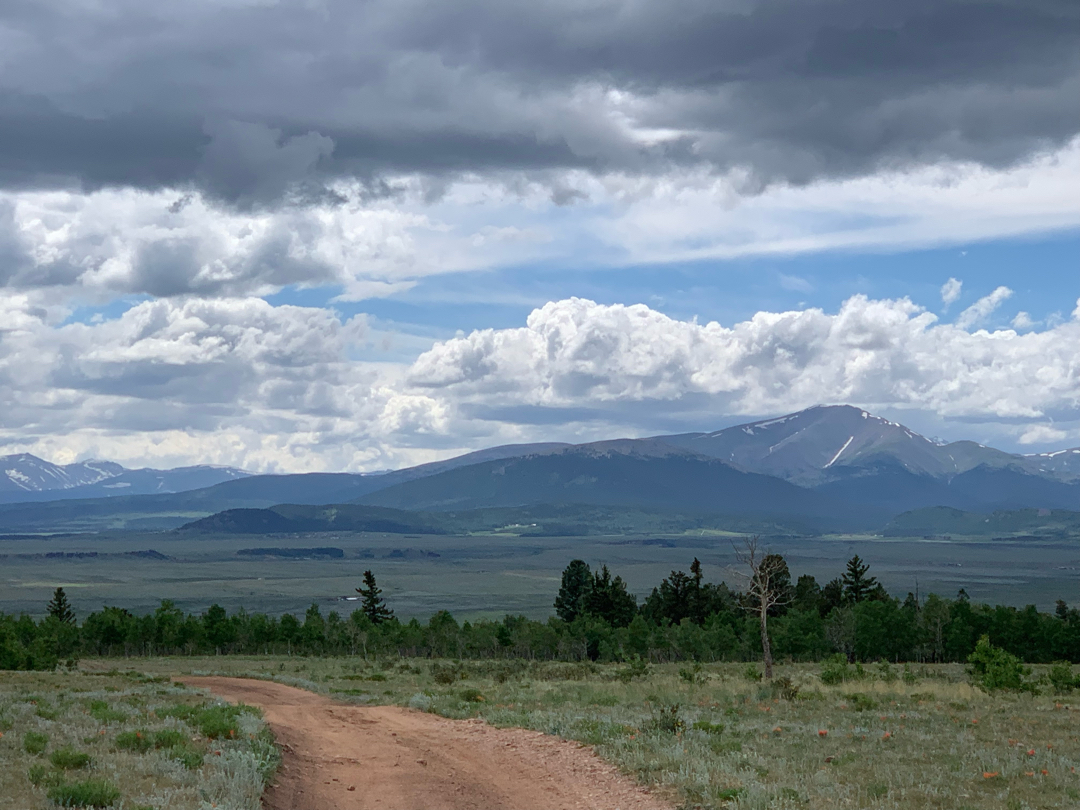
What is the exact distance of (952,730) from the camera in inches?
1008

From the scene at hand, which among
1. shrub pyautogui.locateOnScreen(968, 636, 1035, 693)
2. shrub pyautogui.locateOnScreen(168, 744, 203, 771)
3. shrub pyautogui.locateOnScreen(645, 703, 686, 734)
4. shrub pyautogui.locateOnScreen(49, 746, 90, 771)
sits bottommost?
shrub pyautogui.locateOnScreen(968, 636, 1035, 693)

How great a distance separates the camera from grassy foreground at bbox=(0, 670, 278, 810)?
14.8 meters

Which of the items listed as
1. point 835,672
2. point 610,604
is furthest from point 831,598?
point 835,672

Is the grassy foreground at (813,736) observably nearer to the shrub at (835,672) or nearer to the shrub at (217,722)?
the shrub at (835,672)

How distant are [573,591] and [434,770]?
114m

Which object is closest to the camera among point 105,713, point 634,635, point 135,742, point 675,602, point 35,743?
point 35,743

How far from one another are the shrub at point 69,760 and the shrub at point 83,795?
229cm

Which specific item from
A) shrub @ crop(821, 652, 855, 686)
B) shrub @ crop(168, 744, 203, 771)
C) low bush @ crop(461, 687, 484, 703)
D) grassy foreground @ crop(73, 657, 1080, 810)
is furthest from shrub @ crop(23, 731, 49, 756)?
shrub @ crop(821, 652, 855, 686)

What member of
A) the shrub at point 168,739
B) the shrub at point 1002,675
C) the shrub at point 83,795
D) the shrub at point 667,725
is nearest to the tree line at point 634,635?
the shrub at point 1002,675

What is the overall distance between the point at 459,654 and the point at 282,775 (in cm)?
8995

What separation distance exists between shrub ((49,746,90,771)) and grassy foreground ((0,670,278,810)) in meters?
0.02

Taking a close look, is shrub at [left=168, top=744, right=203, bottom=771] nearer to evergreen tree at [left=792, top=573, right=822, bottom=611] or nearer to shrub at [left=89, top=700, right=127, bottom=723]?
shrub at [left=89, top=700, right=127, bottom=723]

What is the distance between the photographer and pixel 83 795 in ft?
47.4

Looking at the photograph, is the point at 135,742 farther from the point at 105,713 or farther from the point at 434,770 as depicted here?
the point at 434,770
